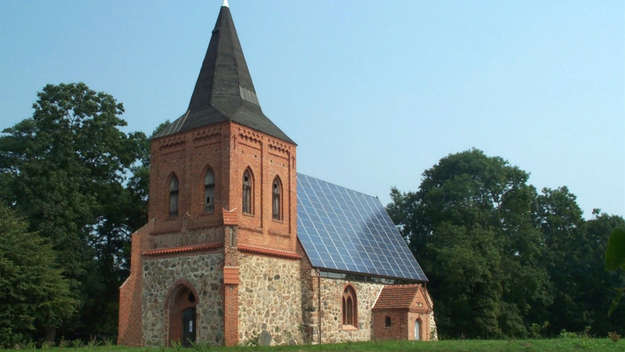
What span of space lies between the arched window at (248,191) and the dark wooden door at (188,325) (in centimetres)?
445

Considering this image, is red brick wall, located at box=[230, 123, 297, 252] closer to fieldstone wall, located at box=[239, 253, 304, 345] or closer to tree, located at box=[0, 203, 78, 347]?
fieldstone wall, located at box=[239, 253, 304, 345]

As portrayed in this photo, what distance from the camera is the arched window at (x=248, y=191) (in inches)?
1033

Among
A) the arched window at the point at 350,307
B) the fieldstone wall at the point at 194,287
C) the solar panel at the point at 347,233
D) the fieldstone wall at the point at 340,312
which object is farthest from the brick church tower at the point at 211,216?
the arched window at the point at 350,307

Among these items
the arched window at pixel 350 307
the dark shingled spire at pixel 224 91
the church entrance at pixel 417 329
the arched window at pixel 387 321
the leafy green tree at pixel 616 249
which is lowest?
the church entrance at pixel 417 329

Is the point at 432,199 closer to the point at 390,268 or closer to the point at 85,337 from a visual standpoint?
the point at 390,268

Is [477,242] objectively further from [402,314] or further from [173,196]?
[173,196]

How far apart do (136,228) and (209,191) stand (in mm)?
12899

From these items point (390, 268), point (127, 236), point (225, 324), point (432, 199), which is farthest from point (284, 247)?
point (432, 199)

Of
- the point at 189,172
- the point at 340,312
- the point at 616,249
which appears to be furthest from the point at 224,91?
the point at 616,249

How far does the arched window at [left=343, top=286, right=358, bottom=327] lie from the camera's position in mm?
29141

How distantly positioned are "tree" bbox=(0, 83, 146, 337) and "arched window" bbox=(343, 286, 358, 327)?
1275cm

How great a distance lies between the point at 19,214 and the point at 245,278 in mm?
13411

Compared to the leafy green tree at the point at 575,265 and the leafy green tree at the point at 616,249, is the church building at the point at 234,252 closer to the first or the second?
the leafy green tree at the point at 575,265

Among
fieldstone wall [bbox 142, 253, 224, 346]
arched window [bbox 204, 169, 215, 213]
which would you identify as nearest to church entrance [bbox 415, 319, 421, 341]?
fieldstone wall [bbox 142, 253, 224, 346]
